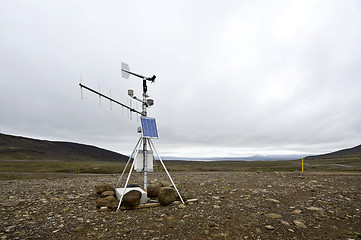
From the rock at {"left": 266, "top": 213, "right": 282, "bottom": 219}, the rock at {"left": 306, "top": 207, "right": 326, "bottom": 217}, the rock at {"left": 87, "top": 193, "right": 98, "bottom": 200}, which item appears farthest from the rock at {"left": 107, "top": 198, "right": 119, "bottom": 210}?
the rock at {"left": 306, "top": 207, "right": 326, "bottom": 217}

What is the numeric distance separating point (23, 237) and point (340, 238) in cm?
1075

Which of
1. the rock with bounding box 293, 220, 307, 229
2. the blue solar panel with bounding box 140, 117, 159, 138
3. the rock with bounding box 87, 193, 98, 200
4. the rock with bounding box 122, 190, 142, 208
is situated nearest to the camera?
the rock with bounding box 293, 220, 307, 229

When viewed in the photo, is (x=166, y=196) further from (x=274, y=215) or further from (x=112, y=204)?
(x=274, y=215)

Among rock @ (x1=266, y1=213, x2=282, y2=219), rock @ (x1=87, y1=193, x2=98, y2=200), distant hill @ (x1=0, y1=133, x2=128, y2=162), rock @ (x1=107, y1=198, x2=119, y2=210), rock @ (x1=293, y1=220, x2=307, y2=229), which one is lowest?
rock @ (x1=293, y1=220, x2=307, y2=229)

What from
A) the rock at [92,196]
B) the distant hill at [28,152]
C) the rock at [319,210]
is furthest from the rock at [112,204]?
the distant hill at [28,152]

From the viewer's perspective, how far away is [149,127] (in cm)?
1137

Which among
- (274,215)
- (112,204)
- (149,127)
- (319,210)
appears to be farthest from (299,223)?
(149,127)

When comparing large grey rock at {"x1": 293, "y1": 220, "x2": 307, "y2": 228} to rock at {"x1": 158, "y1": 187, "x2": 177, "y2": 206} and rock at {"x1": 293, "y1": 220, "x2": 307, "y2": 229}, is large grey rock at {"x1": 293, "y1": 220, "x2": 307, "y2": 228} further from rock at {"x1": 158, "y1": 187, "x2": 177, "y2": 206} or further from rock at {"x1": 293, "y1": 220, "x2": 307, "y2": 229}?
rock at {"x1": 158, "y1": 187, "x2": 177, "y2": 206}

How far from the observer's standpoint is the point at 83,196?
12195 millimetres

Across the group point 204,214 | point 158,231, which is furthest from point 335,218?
point 158,231

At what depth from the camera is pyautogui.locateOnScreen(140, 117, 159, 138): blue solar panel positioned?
434 inches

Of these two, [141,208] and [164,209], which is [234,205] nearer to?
[164,209]

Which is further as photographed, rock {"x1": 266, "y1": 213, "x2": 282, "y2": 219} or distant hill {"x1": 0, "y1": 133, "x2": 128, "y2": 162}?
distant hill {"x1": 0, "y1": 133, "x2": 128, "y2": 162}

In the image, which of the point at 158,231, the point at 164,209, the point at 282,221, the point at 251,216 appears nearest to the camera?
the point at 158,231
